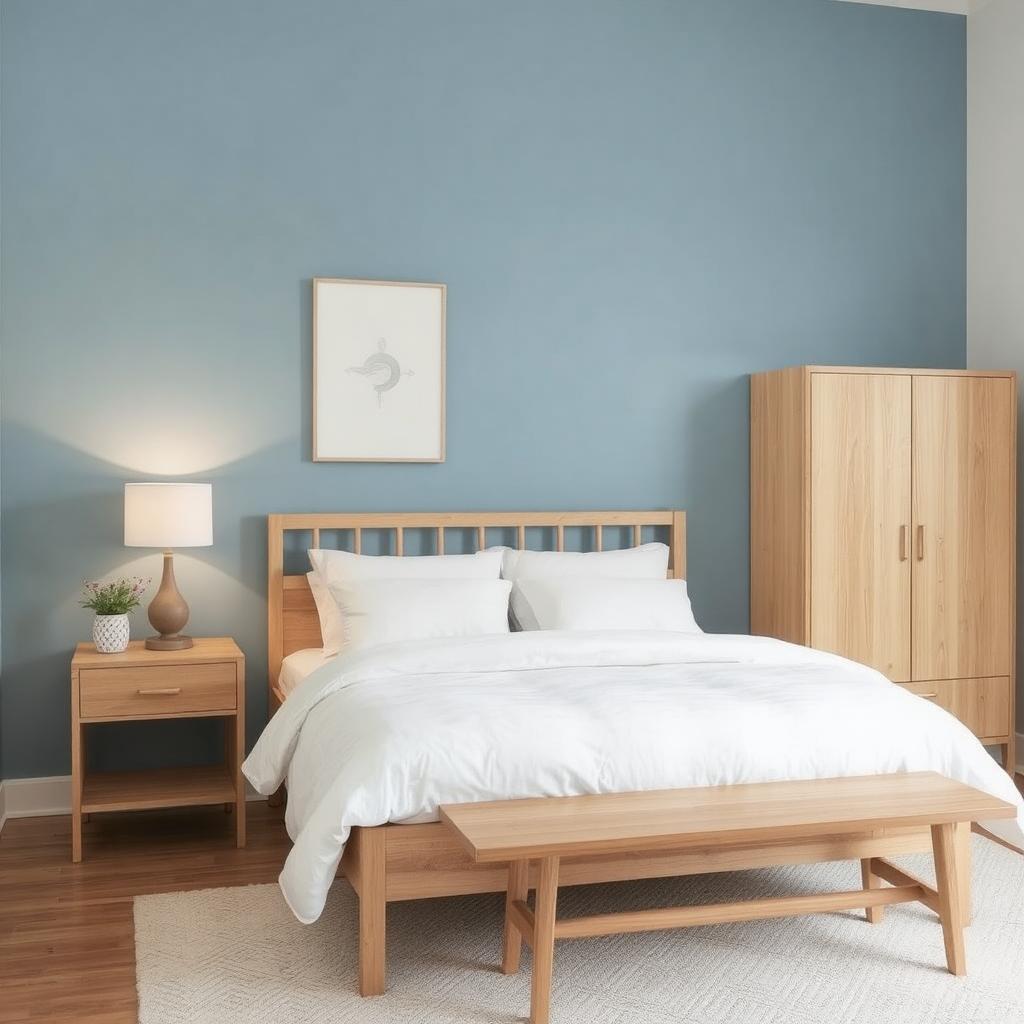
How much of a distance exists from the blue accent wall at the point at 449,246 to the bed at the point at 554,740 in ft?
3.83

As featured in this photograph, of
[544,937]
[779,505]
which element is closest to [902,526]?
[779,505]

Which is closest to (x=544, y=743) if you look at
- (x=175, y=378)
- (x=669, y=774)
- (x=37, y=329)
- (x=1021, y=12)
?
(x=669, y=774)

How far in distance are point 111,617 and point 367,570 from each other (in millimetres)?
866

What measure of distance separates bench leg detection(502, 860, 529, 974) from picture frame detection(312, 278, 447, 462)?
2.03 meters

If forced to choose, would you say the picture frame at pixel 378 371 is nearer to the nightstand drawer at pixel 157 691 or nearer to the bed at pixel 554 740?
the nightstand drawer at pixel 157 691

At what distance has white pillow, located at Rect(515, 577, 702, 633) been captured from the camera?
4.04 m

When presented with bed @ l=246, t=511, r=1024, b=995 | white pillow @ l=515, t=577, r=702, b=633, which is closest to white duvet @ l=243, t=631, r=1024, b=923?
bed @ l=246, t=511, r=1024, b=995

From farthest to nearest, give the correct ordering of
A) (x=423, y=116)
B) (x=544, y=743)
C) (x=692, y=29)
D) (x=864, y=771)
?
1. (x=692, y=29)
2. (x=423, y=116)
3. (x=864, y=771)
4. (x=544, y=743)

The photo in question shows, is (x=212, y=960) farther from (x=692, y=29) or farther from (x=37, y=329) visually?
(x=692, y=29)

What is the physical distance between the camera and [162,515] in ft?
12.7

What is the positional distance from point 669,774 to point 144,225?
9.01ft

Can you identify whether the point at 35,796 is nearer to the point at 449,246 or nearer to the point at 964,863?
the point at 449,246

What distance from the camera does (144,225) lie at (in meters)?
4.18

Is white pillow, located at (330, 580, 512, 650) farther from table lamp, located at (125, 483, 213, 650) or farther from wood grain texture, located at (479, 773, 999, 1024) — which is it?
wood grain texture, located at (479, 773, 999, 1024)
